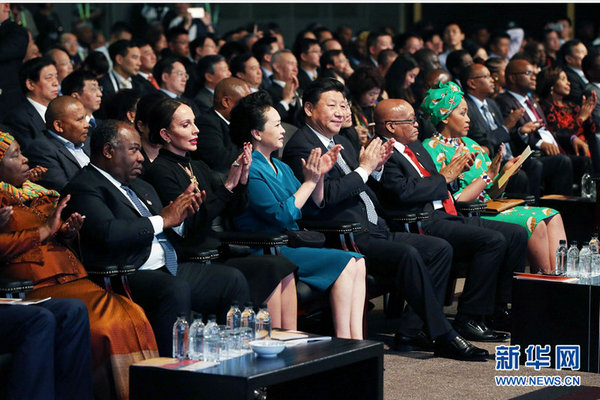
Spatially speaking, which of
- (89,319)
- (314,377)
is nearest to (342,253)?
(314,377)

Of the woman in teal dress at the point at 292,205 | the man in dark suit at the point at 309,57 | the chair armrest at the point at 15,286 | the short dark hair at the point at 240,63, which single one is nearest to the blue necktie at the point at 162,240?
the woman in teal dress at the point at 292,205

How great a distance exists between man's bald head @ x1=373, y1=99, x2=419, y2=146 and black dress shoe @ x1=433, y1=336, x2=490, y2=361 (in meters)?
1.09

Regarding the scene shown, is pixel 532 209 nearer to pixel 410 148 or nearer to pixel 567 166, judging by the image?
pixel 410 148

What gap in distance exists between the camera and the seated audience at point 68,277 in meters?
3.64

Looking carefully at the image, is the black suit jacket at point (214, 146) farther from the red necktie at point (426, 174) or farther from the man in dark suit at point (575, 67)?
the man in dark suit at point (575, 67)

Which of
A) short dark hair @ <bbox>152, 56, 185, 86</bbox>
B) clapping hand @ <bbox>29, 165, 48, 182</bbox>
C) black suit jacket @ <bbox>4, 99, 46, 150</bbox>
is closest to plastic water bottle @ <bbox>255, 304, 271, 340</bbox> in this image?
clapping hand @ <bbox>29, 165, 48, 182</bbox>

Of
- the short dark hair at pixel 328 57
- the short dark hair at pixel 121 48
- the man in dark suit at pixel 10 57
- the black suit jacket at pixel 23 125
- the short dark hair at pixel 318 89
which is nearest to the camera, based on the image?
the short dark hair at pixel 318 89

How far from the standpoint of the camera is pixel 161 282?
3912 millimetres

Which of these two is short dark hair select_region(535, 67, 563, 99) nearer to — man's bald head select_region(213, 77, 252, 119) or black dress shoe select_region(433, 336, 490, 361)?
man's bald head select_region(213, 77, 252, 119)

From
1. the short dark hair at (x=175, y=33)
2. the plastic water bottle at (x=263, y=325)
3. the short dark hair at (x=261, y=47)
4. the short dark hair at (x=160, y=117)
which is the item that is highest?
the short dark hair at (x=175, y=33)

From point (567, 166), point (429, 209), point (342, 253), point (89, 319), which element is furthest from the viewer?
point (567, 166)

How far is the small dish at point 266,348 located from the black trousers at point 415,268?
1450mm

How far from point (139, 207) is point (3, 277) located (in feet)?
2.12

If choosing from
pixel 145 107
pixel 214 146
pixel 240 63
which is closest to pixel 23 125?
pixel 145 107
